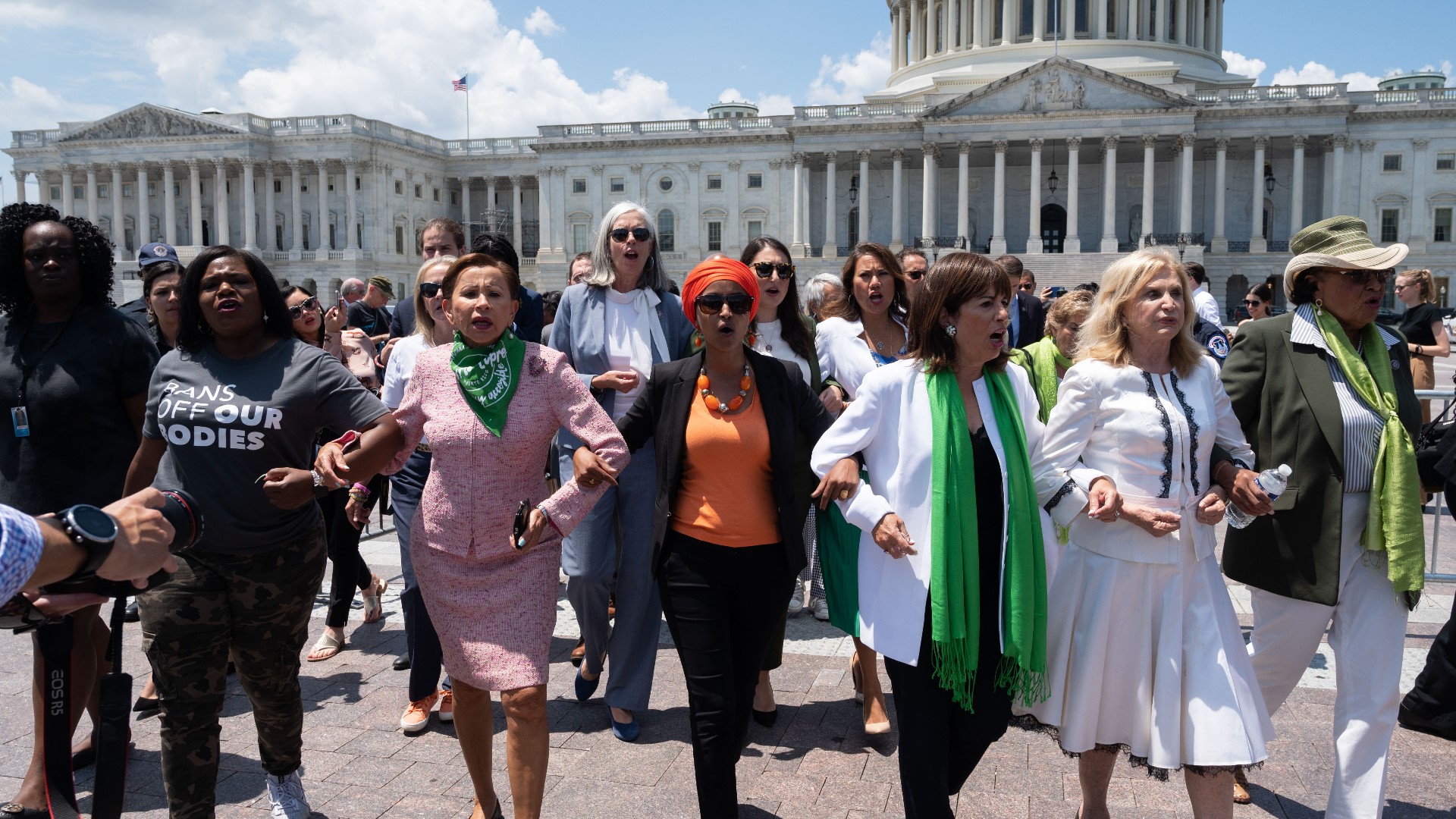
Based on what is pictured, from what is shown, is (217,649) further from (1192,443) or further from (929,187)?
(929,187)

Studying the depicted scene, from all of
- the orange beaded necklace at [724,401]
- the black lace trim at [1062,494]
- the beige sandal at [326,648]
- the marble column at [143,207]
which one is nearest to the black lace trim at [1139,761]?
the black lace trim at [1062,494]

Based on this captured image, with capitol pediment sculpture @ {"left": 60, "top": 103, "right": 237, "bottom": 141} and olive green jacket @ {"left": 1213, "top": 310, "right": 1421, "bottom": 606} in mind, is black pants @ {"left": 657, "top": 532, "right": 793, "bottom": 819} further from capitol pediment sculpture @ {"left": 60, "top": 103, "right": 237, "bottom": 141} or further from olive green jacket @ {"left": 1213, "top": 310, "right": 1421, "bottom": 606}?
capitol pediment sculpture @ {"left": 60, "top": 103, "right": 237, "bottom": 141}

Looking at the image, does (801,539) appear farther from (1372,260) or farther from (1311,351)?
(1372,260)

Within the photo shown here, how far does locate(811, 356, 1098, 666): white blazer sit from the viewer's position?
3.55m

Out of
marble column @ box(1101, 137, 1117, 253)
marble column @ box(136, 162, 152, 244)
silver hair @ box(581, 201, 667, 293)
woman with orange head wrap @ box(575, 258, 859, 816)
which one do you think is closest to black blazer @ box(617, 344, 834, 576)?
woman with orange head wrap @ box(575, 258, 859, 816)

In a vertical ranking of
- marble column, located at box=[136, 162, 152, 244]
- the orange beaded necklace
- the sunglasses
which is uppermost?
→ marble column, located at box=[136, 162, 152, 244]

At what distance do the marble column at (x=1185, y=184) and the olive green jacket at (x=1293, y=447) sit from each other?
50.6 m

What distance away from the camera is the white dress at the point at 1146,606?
3.51 metres

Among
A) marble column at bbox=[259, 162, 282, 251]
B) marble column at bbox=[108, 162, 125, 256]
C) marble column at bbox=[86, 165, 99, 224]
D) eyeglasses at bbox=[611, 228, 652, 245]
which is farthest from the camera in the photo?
marble column at bbox=[86, 165, 99, 224]

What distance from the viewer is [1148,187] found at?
50.3m

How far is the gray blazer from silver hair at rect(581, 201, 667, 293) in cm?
8

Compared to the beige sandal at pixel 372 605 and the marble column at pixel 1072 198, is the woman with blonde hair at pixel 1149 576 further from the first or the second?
the marble column at pixel 1072 198

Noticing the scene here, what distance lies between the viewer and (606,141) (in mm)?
59250

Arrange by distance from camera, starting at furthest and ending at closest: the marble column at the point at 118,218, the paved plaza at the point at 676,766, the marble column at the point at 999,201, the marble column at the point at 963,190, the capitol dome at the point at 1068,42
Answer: the marble column at the point at 118,218 < the capitol dome at the point at 1068,42 < the marble column at the point at 963,190 < the marble column at the point at 999,201 < the paved plaza at the point at 676,766
